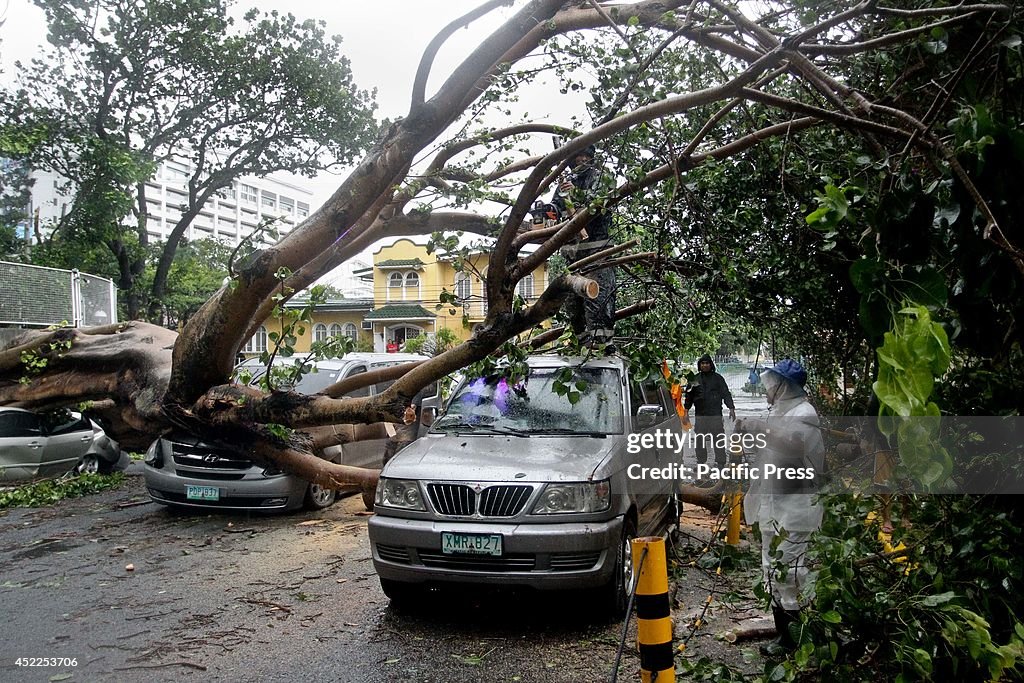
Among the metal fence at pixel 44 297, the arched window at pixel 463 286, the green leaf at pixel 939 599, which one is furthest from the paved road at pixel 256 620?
the metal fence at pixel 44 297

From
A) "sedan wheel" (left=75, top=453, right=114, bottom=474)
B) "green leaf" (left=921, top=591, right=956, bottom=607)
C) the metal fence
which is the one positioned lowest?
"sedan wheel" (left=75, top=453, right=114, bottom=474)

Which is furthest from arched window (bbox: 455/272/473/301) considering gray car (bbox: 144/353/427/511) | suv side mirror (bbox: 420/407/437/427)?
gray car (bbox: 144/353/427/511)

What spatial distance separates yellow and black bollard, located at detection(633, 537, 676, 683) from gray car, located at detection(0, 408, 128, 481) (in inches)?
389

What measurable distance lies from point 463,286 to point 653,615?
3.76m

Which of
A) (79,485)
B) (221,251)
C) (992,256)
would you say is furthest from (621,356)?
(221,251)

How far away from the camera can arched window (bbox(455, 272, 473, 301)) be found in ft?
19.7

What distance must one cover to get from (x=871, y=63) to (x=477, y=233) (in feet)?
13.9

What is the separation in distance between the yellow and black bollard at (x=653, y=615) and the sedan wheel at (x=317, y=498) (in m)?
6.28

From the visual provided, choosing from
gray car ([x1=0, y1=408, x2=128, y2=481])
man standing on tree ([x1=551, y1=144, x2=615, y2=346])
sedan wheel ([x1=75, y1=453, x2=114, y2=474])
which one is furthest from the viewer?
sedan wheel ([x1=75, y1=453, x2=114, y2=474])

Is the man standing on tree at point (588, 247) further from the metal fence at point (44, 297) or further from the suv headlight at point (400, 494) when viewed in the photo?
the metal fence at point (44, 297)

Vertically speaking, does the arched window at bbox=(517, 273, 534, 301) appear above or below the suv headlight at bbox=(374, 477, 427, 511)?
above

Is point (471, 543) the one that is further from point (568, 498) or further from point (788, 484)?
point (788, 484)

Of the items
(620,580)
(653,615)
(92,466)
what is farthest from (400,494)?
(92,466)

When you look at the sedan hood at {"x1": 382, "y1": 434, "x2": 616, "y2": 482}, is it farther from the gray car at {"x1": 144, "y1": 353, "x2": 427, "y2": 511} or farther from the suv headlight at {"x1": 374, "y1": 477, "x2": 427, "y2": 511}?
the gray car at {"x1": 144, "y1": 353, "x2": 427, "y2": 511}
